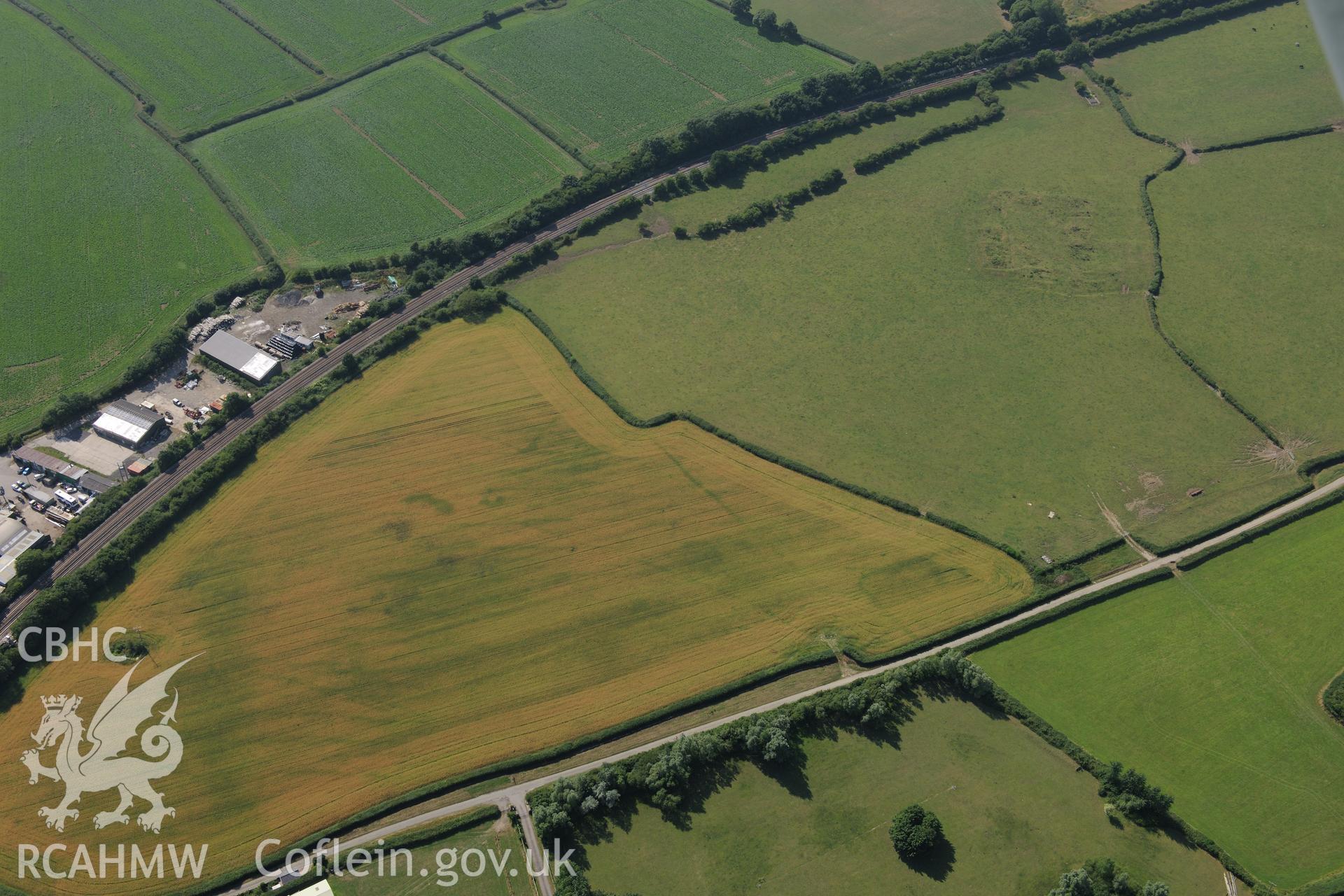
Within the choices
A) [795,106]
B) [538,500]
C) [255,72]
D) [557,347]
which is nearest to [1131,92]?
[795,106]

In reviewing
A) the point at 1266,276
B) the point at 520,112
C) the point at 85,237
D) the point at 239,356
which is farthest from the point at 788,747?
the point at 85,237

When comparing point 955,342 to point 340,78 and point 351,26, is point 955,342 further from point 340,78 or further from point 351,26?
point 351,26

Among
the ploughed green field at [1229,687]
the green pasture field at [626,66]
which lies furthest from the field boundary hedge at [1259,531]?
the green pasture field at [626,66]

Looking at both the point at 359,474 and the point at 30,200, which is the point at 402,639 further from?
the point at 30,200

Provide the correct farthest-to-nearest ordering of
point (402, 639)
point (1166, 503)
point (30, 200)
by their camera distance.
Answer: point (30, 200) < point (1166, 503) < point (402, 639)

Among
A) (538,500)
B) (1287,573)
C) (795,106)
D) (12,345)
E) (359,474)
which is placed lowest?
(1287,573)

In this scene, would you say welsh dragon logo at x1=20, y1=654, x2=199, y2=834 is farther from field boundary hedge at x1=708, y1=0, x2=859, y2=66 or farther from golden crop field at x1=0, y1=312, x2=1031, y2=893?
field boundary hedge at x1=708, y1=0, x2=859, y2=66
